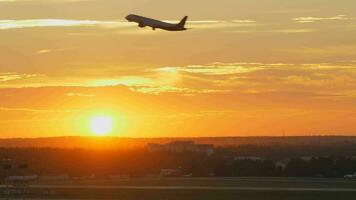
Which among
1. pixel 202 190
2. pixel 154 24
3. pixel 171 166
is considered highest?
pixel 154 24

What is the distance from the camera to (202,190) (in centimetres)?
9981

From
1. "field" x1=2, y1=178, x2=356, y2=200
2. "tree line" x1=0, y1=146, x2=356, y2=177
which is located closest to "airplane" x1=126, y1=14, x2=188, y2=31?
"field" x1=2, y1=178, x2=356, y2=200

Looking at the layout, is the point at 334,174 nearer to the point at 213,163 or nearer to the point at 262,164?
the point at 262,164

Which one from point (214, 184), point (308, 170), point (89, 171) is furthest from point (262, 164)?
point (214, 184)

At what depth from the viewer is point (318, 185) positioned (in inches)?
4306

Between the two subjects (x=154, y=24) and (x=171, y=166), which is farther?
(x=171, y=166)

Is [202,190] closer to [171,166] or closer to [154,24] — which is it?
[154,24]

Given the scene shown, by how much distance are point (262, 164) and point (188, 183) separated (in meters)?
37.7

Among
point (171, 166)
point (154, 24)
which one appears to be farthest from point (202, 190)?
point (171, 166)

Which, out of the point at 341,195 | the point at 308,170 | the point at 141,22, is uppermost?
the point at 141,22

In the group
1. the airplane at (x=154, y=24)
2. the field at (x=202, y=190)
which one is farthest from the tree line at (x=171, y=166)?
the airplane at (x=154, y=24)

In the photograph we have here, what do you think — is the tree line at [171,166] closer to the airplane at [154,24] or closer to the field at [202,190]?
the field at [202,190]

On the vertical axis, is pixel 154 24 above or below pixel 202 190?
above

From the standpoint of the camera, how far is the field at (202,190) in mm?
91000
